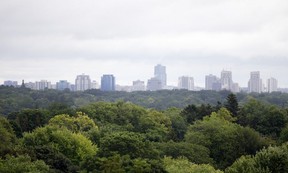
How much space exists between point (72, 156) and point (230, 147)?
16.2m

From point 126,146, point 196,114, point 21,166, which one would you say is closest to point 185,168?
point 126,146

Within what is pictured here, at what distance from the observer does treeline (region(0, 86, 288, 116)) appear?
349 feet

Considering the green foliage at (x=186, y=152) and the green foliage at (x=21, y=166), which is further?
the green foliage at (x=186, y=152)

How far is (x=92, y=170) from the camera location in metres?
29.0

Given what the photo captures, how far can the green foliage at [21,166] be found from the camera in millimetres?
26278

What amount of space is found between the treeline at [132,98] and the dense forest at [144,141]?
138 feet

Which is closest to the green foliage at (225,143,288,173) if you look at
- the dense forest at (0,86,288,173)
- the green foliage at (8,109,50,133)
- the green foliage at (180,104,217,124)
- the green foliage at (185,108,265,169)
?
the dense forest at (0,86,288,173)

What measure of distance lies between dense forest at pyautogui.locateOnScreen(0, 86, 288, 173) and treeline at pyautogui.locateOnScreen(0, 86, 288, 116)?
42004mm

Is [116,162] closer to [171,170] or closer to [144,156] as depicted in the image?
[171,170]

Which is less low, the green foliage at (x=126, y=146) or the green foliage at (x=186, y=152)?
the green foliage at (x=126, y=146)

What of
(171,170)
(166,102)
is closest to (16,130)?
(171,170)

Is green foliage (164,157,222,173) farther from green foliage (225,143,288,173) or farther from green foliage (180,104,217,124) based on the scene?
green foliage (180,104,217,124)

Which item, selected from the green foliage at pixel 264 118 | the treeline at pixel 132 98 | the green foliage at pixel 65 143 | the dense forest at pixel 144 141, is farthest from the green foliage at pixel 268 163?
the treeline at pixel 132 98

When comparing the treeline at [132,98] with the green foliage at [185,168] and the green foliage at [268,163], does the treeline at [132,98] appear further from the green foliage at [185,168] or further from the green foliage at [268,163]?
the green foliage at [268,163]
